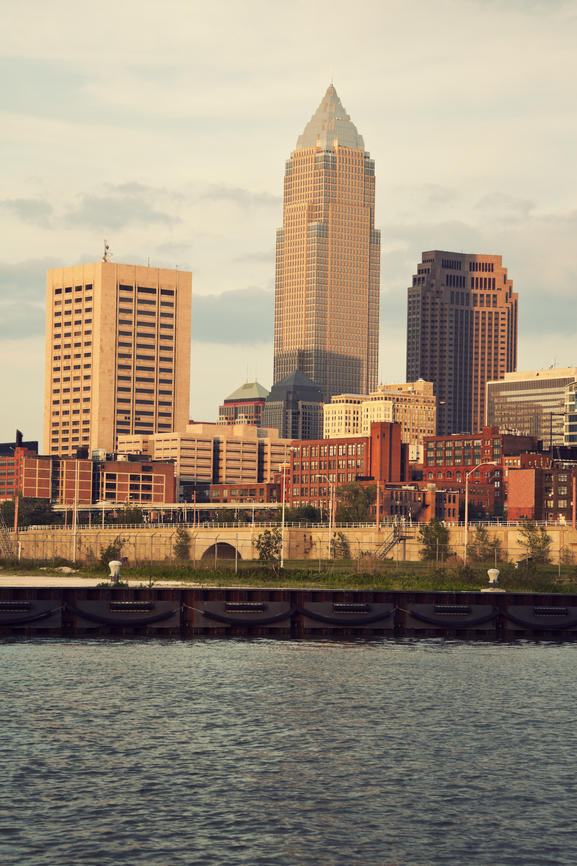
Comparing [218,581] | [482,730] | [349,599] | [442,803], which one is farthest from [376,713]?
[218,581]

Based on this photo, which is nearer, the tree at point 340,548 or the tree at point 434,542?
the tree at point 434,542

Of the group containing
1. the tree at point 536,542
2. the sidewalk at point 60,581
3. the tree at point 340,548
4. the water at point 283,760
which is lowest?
the water at point 283,760

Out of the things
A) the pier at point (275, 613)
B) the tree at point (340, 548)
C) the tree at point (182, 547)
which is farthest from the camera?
the tree at point (340, 548)

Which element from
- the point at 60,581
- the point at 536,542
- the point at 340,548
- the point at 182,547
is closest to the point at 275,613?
the point at 60,581

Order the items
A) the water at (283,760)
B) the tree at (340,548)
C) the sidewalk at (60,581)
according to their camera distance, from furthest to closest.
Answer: the tree at (340,548), the sidewalk at (60,581), the water at (283,760)

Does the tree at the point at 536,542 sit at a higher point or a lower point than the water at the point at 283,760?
higher

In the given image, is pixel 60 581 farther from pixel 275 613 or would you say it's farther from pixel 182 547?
pixel 182 547

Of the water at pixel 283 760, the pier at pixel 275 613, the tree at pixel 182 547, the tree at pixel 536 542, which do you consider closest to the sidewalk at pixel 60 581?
the pier at pixel 275 613

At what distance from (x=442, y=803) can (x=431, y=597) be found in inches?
1799

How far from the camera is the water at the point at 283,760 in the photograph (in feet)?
102

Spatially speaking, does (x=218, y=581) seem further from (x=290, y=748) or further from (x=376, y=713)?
(x=290, y=748)

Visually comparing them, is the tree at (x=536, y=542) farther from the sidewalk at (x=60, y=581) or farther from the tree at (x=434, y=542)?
Result: the sidewalk at (x=60, y=581)

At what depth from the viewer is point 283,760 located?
134 feet

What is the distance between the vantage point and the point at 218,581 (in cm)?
9825
